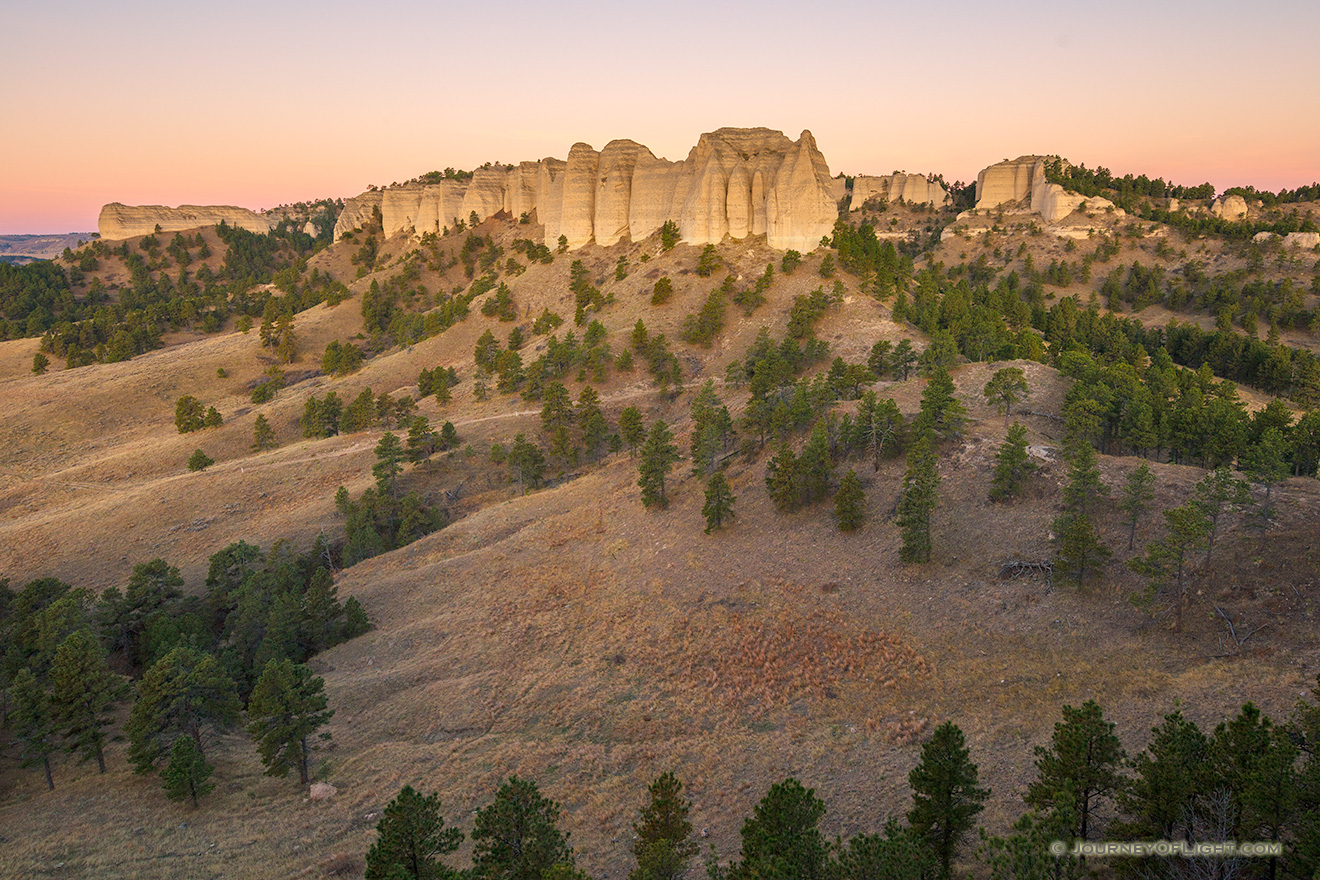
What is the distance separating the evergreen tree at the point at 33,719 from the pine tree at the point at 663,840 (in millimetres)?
26103

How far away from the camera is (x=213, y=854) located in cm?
2269

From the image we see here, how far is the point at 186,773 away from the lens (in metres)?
25.3

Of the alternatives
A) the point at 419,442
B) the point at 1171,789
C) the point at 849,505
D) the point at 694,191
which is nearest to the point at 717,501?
the point at 849,505

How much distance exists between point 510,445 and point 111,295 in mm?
141407

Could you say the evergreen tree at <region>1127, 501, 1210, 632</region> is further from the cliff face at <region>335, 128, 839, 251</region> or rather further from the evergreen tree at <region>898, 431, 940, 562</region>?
the cliff face at <region>335, 128, 839, 251</region>

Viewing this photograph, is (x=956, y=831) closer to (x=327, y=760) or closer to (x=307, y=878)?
(x=307, y=878)

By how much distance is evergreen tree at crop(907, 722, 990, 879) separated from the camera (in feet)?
55.5

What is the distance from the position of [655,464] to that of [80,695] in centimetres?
3530

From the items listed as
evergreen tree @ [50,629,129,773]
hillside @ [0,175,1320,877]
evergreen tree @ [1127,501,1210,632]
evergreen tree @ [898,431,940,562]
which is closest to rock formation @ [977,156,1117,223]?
hillside @ [0,175,1320,877]

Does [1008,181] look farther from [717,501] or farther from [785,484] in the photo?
[717,501]

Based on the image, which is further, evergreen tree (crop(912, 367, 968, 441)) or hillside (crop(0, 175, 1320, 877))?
evergreen tree (crop(912, 367, 968, 441))

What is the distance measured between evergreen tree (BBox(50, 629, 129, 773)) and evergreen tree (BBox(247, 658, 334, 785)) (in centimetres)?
660

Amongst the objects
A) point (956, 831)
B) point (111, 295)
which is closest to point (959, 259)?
point (956, 831)

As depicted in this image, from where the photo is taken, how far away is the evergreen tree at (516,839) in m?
16.2
